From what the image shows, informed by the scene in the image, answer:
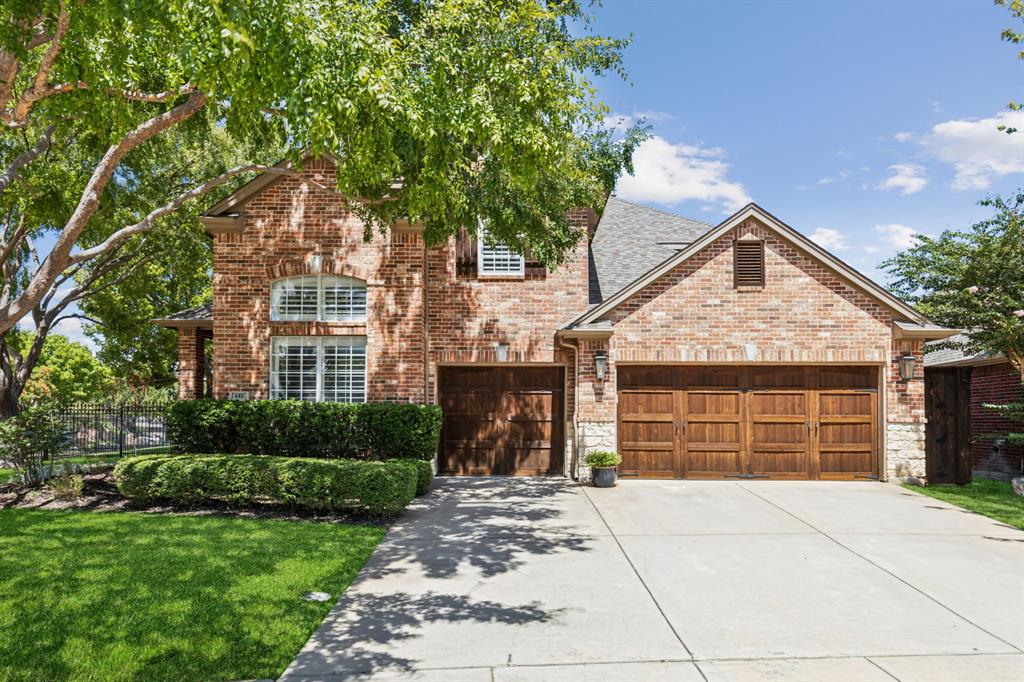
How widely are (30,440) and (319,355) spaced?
518cm

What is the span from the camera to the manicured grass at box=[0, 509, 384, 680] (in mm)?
4562

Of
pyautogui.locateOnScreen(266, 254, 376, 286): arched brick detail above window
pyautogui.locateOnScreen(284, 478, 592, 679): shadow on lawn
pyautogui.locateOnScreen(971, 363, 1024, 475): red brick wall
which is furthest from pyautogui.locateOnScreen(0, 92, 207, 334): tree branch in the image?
pyautogui.locateOnScreen(971, 363, 1024, 475): red brick wall

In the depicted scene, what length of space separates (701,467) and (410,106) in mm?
9309

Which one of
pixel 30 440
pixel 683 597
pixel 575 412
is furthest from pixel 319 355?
pixel 683 597

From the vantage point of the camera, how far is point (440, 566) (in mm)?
6973

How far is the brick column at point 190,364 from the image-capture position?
44.3 feet

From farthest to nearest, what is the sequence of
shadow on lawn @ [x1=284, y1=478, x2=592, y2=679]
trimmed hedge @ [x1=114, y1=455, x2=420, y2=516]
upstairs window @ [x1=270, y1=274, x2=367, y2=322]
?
upstairs window @ [x1=270, y1=274, x2=367, y2=322], trimmed hedge @ [x1=114, y1=455, x2=420, y2=516], shadow on lawn @ [x1=284, y1=478, x2=592, y2=679]

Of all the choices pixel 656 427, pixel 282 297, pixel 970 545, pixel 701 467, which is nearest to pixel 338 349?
pixel 282 297

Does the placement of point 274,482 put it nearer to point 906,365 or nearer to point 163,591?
point 163,591

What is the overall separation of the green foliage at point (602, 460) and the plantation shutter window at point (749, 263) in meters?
4.36

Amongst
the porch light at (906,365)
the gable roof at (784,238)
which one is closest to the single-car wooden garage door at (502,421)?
the gable roof at (784,238)

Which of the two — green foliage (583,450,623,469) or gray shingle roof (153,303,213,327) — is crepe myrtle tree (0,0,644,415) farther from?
green foliage (583,450,623,469)

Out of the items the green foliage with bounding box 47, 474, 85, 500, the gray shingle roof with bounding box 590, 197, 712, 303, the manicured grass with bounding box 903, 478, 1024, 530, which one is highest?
the gray shingle roof with bounding box 590, 197, 712, 303

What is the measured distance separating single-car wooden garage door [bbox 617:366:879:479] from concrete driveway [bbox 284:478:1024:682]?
A: 96.4 inches
